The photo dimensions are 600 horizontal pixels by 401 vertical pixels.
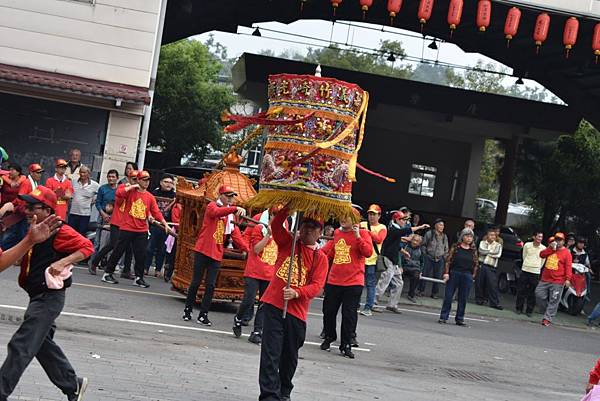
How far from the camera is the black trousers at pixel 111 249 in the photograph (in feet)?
54.9

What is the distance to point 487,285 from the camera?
874 inches

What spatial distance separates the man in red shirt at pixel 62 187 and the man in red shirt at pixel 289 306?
26.6 feet

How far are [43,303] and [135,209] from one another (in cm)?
894

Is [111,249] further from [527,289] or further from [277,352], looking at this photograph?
[527,289]

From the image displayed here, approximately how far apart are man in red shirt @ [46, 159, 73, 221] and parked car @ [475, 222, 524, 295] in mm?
11911

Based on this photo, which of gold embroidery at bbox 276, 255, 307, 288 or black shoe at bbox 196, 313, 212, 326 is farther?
black shoe at bbox 196, 313, 212, 326

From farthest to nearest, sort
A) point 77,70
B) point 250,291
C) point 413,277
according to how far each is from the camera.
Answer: point 77,70 < point 413,277 < point 250,291

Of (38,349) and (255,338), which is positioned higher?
(38,349)

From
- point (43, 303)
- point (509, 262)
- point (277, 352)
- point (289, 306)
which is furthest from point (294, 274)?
point (509, 262)

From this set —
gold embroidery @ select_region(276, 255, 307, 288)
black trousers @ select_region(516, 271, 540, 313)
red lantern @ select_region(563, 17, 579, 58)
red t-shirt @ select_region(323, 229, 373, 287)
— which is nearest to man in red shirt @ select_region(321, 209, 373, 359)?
red t-shirt @ select_region(323, 229, 373, 287)

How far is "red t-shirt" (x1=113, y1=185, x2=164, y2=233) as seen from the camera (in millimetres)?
16312

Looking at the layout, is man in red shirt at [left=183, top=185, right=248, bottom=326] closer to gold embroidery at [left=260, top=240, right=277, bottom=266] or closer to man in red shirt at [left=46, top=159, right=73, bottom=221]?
gold embroidery at [left=260, top=240, right=277, bottom=266]

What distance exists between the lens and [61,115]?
837 inches

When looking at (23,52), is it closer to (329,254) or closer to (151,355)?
(329,254)
